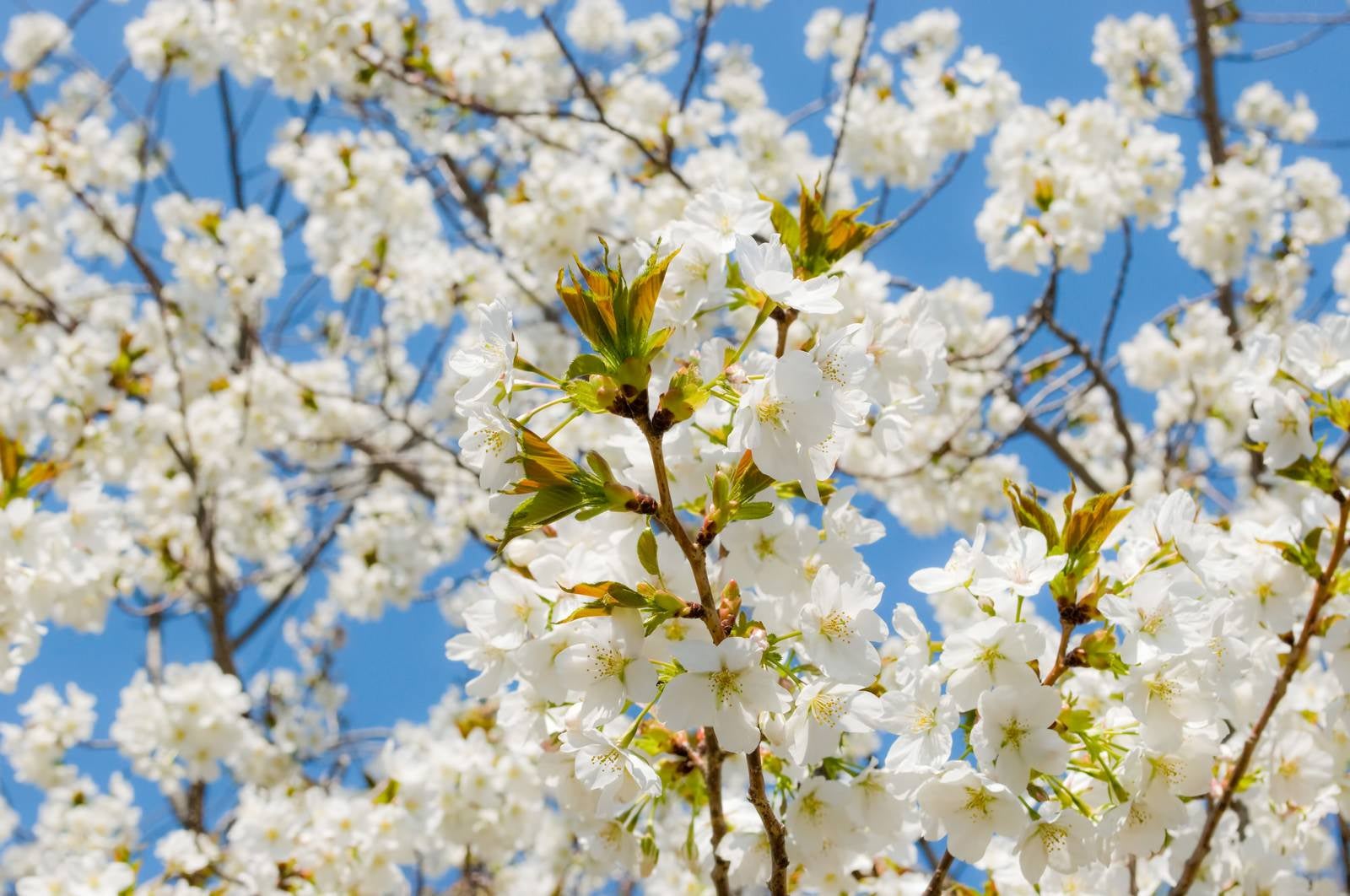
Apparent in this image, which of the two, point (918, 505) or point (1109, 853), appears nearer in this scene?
point (1109, 853)

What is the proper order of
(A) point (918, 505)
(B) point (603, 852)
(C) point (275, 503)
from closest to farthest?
1. (B) point (603, 852)
2. (C) point (275, 503)
3. (A) point (918, 505)

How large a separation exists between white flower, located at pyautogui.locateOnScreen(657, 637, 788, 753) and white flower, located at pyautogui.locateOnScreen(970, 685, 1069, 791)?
0.92 feet

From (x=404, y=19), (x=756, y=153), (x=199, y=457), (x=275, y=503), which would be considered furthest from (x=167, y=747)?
(x=756, y=153)

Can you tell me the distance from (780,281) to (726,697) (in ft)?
1.86

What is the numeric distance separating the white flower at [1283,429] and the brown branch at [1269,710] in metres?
0.11

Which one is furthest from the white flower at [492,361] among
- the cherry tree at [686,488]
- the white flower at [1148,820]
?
the white flower at [1148,820]

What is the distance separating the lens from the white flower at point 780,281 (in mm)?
1269

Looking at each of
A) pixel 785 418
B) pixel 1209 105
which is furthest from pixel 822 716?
pixel 1209 105

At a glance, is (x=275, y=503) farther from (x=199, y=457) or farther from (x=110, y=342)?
(x=110, y=342)

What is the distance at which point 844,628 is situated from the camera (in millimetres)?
1337

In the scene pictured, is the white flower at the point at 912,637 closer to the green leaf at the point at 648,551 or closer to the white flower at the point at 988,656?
the white flower at the point at 988,656

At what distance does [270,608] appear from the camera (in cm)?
537

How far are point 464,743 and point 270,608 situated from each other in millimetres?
2766

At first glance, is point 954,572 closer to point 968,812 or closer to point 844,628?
point 844,628
